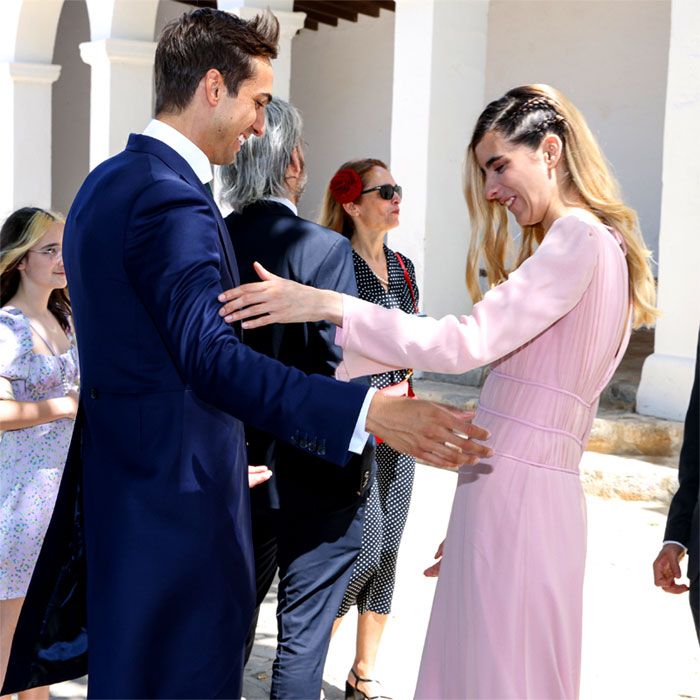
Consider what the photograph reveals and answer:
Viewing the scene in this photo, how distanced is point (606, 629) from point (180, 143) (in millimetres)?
3144

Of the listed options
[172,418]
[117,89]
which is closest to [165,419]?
[172,418]

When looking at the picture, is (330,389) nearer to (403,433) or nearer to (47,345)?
(403,433)

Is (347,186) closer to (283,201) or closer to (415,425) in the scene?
(283,201)

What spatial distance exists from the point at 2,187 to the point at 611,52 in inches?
281

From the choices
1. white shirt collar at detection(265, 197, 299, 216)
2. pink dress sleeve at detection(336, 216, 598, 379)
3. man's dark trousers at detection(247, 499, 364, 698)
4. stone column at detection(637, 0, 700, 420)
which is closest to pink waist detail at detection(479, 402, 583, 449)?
pink dress sleeve at detection(336, 216, 598, 379)

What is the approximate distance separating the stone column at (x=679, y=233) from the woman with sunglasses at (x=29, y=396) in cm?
456

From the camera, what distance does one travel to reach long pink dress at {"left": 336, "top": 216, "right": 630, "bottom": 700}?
228 cm

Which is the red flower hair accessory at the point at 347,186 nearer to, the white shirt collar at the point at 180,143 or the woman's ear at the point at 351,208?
the woman's ear at the point at 351,208

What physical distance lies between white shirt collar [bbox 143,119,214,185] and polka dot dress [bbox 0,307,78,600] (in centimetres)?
145

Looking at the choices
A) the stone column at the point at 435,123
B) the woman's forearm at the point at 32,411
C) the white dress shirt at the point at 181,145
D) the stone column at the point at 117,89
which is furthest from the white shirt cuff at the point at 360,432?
the stone column at the point at 117,89

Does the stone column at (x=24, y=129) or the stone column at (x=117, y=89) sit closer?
the stone column at (x=117, y=89)

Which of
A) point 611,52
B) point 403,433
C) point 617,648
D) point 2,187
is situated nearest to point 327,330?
point 403,433

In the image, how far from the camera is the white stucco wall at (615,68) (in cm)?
1080

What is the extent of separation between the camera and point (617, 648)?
4.41 m
